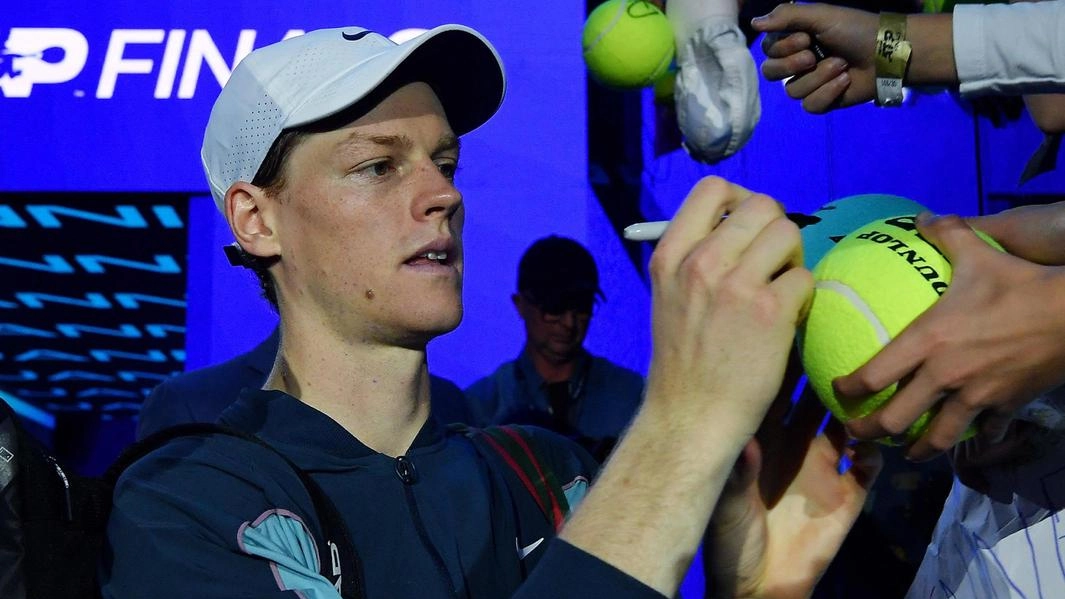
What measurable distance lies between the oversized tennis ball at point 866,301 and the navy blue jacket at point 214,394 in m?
2.11

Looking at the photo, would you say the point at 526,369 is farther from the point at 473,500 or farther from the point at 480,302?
the point at 473,500

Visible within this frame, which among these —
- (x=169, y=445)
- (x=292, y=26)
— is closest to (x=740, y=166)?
(x=292, y=26)

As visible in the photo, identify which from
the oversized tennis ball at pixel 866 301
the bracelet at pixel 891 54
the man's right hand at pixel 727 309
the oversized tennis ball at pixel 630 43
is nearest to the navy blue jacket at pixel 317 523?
the man's right hand at pixel 727 309

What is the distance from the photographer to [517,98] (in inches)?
163

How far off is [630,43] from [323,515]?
1.96m

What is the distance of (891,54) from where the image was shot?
1.65 m

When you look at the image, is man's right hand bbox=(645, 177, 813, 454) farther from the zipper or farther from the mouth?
the mouth

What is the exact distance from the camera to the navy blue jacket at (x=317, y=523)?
1.17 m

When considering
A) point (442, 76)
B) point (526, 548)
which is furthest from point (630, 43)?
point (526, 548)

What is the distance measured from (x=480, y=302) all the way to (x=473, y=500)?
263 cm

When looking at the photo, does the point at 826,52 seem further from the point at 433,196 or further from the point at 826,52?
the point at 433,196

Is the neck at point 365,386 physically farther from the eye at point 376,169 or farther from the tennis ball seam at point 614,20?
the tennis ball seam at point 614,20

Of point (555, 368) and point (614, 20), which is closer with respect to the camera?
point (614, 20)

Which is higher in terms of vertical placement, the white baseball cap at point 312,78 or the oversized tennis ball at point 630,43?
the oversized tennis ball at point 630,43
